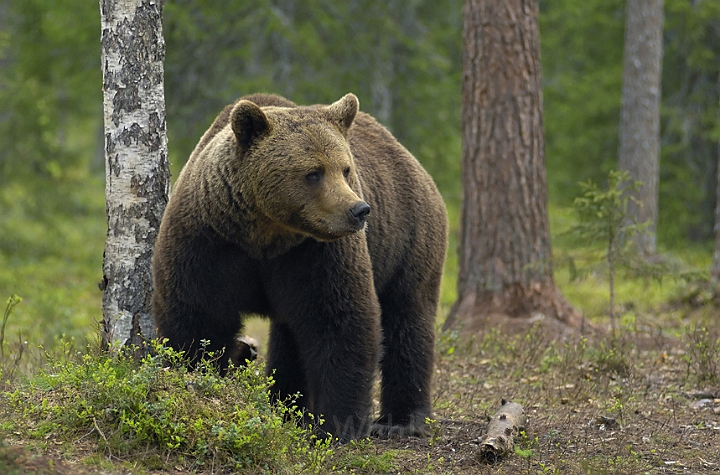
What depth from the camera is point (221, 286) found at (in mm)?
5582

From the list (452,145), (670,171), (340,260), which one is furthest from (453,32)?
(340,260)

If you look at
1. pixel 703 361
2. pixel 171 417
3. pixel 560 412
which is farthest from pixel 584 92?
pixel 171 417

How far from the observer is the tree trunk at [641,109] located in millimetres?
15906

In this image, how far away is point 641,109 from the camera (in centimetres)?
1620

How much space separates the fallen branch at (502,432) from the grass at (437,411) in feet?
0.26

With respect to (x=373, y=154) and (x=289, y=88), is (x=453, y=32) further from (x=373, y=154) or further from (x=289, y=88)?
(x=373, y=154)

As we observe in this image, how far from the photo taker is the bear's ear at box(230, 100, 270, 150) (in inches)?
211

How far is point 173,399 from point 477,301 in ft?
17.7

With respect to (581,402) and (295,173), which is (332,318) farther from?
(581,402)

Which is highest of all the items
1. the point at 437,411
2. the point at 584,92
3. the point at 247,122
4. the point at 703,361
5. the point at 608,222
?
the point at 584,92

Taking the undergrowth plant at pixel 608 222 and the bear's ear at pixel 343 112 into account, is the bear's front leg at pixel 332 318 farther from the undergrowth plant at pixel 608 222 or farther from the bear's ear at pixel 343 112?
the undergrowth plant at pixel 608 222

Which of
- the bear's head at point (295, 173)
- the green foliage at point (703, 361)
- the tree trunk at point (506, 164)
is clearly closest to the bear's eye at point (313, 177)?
the bear's head at point (295, 173)

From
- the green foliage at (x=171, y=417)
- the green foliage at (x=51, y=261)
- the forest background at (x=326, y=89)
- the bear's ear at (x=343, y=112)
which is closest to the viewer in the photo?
the green foliage at (x=171, y=417)

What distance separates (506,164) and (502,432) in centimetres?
437
